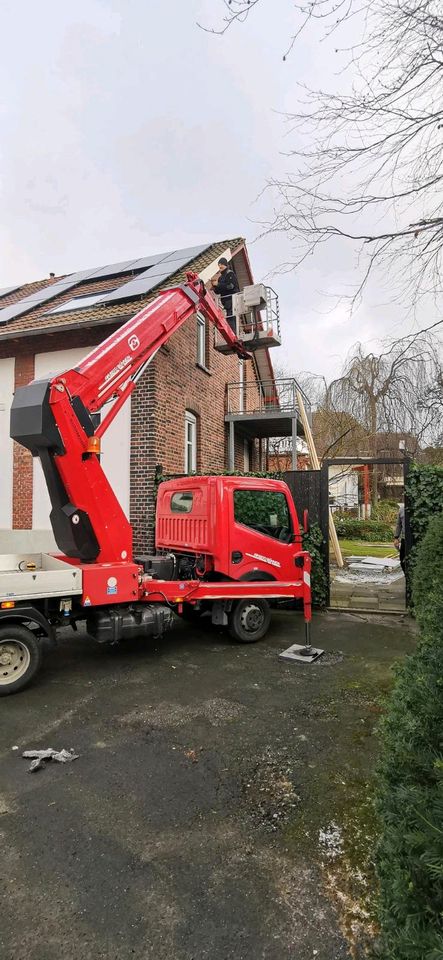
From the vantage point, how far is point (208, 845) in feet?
8.82

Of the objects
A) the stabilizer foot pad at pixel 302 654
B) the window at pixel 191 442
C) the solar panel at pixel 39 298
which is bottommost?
the stabilizer foot pad at pixel 302 654

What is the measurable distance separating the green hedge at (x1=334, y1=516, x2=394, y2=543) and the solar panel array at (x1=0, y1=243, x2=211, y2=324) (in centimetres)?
1341

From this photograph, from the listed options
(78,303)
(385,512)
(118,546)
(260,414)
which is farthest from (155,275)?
(385,512)

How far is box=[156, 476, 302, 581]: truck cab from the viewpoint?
6.13 metres

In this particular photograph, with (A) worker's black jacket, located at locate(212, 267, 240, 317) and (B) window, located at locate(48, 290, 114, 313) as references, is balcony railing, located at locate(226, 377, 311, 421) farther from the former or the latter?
(B) window, located at locate(48, 290, 114, 313)

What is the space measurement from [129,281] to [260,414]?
4499 millimetres

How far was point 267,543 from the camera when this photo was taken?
650 centimetres

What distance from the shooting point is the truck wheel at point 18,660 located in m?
4.71

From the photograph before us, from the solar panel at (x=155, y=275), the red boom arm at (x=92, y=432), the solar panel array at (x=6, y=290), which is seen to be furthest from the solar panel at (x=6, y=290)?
the red boom arm at (x=92, y=432)

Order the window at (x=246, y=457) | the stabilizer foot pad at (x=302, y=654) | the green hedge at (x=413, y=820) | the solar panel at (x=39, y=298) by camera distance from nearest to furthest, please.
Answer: the green hedge at (x=413, y=820), the stabilizer foot pad at (x=302, y=654), the solar panel at (x=39, y=298), the window at (x=246, y=457)

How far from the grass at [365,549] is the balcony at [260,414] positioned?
177 inches

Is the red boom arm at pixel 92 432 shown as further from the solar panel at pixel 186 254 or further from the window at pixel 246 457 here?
the window at pixel 246 457

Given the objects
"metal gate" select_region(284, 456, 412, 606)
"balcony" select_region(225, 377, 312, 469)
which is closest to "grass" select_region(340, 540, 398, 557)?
"balcony" select_region(225, 377, 312, 469)

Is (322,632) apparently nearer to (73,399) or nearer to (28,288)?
(73,399)
